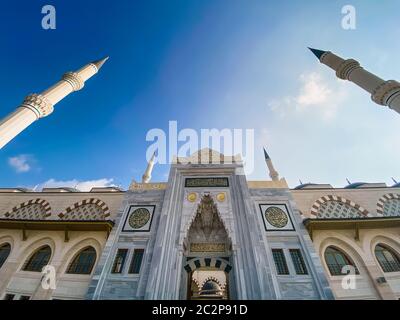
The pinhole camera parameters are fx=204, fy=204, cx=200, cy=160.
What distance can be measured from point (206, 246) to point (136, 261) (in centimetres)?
301

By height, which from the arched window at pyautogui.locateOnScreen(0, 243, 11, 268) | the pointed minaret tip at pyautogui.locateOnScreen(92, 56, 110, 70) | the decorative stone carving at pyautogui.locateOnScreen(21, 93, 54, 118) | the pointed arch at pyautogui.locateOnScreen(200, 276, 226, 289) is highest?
the pointed minaret tip at pyautogui.locateOnScreen(92, 56, 110, 70)

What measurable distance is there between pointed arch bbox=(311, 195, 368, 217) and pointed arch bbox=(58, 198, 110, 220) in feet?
35.1

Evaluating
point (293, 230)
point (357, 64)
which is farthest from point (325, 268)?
point (357, 64)

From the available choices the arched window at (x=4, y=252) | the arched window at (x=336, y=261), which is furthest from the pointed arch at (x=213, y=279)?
the arched window at (x=4, y=252)

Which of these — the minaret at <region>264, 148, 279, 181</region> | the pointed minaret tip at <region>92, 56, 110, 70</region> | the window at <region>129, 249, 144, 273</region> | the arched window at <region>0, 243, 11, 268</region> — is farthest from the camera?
→ the minaret at <region>264, 148, 279, 181</region>

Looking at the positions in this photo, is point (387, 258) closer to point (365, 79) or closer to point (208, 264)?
point (208, 264)

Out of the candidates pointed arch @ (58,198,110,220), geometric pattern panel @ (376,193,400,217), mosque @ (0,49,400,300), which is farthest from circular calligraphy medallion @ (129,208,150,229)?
geometric pattern panel @ (376,193,400,217)

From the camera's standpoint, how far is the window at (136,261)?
8141mm

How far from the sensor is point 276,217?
30.4 feet

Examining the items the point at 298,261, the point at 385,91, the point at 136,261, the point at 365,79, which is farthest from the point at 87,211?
the point at 365,79

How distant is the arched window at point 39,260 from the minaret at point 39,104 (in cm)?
521

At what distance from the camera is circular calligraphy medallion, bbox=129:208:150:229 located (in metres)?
9.35

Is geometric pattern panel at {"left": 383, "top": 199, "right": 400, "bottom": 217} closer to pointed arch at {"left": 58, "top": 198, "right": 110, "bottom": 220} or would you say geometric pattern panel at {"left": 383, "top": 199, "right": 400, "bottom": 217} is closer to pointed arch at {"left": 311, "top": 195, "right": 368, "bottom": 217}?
pointed arch at {"left": 311, "top": 195, "right": 368, "bottom": 217}

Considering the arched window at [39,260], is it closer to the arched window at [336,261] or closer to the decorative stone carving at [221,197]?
the decorative stone carving at [221,197]
